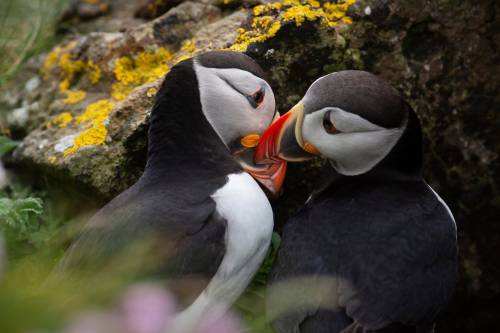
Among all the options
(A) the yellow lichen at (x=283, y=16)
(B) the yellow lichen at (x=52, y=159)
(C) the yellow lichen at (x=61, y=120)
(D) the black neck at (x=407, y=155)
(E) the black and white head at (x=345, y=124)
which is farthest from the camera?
(C) the yellow lichen at (x=61, y=120)

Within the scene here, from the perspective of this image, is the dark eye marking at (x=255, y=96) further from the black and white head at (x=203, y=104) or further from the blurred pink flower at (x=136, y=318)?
the blurred pink flower at (x=136, y=318)

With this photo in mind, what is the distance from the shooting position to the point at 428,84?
4.28m

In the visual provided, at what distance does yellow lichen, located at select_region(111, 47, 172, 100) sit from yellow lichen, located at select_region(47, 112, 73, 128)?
30 cm

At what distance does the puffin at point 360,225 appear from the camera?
9.82 ft

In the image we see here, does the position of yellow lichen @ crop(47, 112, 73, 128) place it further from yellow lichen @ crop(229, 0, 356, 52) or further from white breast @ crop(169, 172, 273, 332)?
white breast @ crop(169, 172, 273, 332)

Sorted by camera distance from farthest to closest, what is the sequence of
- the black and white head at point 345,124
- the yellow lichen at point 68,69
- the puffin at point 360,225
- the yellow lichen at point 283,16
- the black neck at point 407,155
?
the yellow lichen at point 68,69 → the yellow lichen at point 283,16 → the black neck at point 407,155 → the black and white head at point 345,124 → the puffin at point 360,225

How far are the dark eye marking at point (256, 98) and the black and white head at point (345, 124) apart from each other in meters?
0.13

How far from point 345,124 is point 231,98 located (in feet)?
1.85

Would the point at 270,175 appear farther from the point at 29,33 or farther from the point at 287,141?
the point at 29,33

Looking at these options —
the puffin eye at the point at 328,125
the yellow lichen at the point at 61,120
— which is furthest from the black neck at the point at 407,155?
the yellow lichen at the point at 61,120

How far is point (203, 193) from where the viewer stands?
10.8ft

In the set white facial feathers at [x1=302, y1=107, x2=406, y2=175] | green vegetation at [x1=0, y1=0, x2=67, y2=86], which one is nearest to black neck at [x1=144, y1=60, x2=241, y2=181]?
white facial feathers at [x1=302, y1=107, x2=406, y2=175]

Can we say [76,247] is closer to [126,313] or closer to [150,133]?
[150,133]

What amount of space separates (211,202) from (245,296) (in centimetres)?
73
